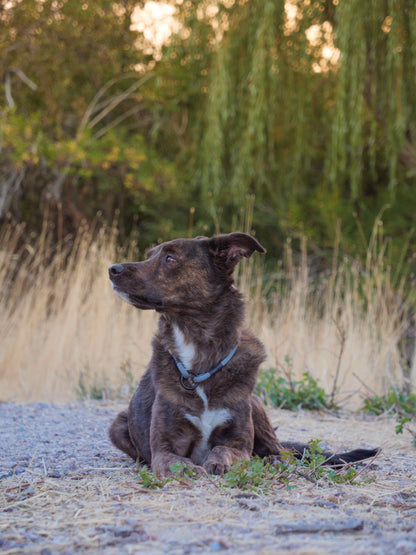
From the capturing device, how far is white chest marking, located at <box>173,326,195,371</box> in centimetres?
332

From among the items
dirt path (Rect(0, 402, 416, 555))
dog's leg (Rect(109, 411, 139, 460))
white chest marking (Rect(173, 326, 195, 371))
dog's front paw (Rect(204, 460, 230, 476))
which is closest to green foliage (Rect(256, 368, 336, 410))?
dirt path (Rect(0, 402, 416, 555))

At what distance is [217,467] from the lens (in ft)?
9.57

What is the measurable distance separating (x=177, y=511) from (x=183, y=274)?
Result: 4.58ft

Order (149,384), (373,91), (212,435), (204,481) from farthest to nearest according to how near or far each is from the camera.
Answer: (373,91), (149,384), (212,435), (204,481)

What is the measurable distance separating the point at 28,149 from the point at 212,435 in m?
8.24

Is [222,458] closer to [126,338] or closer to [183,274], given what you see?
[183,274]

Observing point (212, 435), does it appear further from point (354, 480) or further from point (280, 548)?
point (280, 548)

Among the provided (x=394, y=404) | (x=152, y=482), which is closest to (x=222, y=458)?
(x=152, y=482)

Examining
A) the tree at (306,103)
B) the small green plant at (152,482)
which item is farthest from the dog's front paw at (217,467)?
the tree at (306,103)

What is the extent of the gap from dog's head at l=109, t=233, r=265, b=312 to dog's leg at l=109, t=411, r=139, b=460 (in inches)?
30.8

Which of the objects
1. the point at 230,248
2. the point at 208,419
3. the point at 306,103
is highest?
the point at 306,103

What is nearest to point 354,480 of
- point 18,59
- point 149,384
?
point 149,384

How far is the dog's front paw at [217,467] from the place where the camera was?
2895 mm

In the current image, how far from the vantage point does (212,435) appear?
10.4 ft
